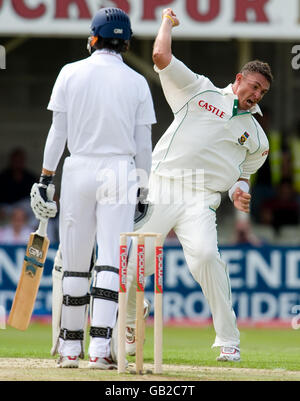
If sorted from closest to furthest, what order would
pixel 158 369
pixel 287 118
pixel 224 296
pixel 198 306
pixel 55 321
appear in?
pixel 158 369
pixel 55 321
pixel 224 296
pixel 198 306
pixel 287 118

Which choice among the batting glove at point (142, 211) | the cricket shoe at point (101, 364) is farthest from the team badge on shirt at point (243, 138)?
the cricket shoe at point (101, 364)

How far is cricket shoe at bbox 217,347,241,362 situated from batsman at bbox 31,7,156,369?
1251mm

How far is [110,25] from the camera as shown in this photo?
19.3 ft

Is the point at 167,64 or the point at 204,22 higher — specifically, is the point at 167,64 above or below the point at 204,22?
below

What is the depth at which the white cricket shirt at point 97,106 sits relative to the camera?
577 cm

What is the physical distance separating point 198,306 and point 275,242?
2391mm

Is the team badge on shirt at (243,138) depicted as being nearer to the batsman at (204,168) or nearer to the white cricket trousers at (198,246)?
the batsman at (204,168)

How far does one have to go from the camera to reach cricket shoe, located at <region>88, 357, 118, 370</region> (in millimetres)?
5715

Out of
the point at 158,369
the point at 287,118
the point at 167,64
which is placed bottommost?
the point at 158,369

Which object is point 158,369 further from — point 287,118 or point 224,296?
point 287,118

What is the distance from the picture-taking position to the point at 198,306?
11.3 m

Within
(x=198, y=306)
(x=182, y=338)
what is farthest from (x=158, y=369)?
(x=198, y=306)

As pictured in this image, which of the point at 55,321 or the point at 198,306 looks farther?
the point at 198,306

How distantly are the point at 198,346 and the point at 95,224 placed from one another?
326 cm
